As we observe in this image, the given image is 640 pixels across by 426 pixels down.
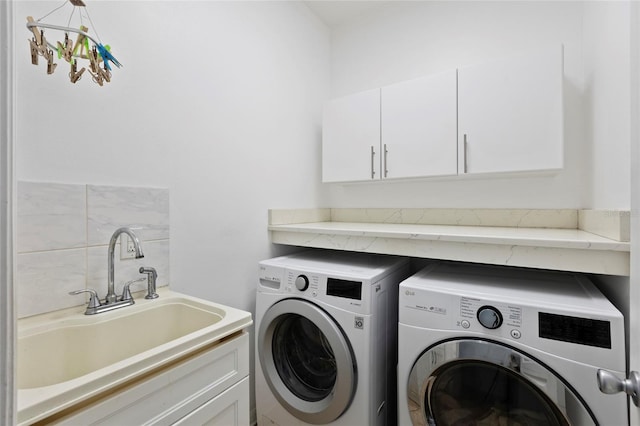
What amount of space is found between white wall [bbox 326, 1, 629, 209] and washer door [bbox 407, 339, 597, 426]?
2.33 ft

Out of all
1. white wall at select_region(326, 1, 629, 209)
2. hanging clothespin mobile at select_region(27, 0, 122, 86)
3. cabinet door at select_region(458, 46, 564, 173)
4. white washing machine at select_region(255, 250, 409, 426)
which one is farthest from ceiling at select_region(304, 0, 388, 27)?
white washing machine at select_region(255, 250, 409, 426)

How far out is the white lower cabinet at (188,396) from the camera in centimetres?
71

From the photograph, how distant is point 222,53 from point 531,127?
1685mm

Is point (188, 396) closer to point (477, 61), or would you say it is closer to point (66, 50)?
point (66, 50)

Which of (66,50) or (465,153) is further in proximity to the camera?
(465,153)

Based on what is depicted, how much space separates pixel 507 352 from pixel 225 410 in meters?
1.00

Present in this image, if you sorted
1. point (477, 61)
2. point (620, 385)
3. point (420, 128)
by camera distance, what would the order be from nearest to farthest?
point (620, 385) < point (420, 128) < point (477, 61)

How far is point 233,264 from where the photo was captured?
1656 mm

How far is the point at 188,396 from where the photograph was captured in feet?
2.87

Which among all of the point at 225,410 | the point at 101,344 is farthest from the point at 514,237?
the point at 101,344

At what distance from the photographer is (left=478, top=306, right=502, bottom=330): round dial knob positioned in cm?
108

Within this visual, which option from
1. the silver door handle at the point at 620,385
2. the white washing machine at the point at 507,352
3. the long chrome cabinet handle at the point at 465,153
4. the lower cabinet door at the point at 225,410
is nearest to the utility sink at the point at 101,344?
the lower cabinet door at the point at 225,410

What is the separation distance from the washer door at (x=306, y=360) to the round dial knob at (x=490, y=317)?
0.58m

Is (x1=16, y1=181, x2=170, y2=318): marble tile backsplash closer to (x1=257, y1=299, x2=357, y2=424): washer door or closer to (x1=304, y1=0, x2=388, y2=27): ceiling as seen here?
(x1=257, y1=299, x2=357, y2=424): washer door
